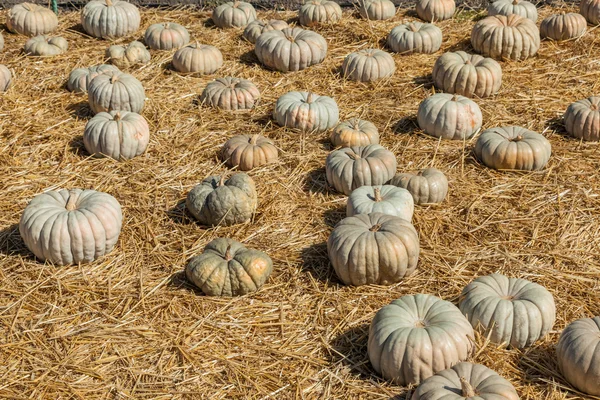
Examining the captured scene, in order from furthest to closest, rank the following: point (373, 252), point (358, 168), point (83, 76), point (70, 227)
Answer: point (83, 76)
point (358, 168)
point (70, 227)
point (373, 252)

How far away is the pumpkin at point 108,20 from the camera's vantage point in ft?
34.9

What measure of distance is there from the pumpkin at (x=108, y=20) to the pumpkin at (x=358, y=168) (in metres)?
4.71

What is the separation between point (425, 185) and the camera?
22.8 feet

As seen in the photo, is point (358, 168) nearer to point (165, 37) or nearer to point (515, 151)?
point (515, 151)

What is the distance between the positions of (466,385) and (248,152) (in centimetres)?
373

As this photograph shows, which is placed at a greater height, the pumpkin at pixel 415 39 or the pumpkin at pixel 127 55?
the pumpkin at pixel 415 39

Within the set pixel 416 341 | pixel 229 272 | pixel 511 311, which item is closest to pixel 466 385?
pixel 416 341

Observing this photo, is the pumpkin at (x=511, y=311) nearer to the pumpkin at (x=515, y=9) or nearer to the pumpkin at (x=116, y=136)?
the pumpkin at (x=116, y=136)

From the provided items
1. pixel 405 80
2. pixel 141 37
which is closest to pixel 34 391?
pixel 405 80

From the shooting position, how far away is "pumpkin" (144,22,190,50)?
33.6 ft

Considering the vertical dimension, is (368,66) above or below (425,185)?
below

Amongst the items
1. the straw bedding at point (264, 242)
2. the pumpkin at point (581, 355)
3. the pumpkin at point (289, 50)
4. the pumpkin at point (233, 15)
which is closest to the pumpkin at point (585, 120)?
the straw bedding at point (264, 242)

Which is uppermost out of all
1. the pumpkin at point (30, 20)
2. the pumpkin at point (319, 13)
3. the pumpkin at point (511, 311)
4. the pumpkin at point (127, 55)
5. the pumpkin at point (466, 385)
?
the pumpkin at point (466, 385)

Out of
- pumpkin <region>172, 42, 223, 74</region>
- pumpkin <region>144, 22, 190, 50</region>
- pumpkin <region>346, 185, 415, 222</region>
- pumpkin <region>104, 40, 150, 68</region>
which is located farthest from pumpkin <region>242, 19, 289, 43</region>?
pumpkin <region>346, 185, 415, 222</region>
